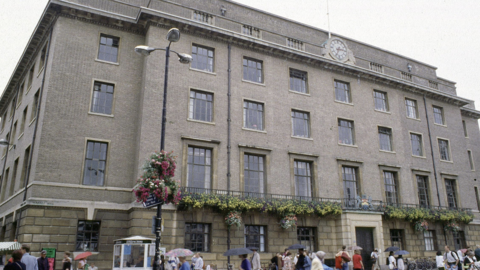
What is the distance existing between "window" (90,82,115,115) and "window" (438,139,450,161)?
2805cm

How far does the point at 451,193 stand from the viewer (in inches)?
1383

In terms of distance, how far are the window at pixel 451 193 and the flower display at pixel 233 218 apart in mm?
21122

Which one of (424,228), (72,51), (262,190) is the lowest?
(424,228)

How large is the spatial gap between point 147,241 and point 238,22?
1695 cm

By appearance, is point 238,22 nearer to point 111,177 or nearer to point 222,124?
point 222,124

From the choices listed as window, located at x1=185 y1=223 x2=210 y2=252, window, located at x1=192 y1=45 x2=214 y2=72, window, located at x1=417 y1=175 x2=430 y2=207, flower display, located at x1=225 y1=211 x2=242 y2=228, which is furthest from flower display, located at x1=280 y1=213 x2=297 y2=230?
window, located at x1=417 y1=175 x2=430 y2=207

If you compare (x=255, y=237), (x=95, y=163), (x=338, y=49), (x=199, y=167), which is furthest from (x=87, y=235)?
(x=338, y=49)

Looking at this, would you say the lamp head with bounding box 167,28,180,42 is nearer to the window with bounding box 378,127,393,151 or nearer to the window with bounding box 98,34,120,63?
the window with bounding box 98,34,120,63

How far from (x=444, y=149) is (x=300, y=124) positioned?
15.9 metres

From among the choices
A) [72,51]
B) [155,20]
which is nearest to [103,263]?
[72,51]

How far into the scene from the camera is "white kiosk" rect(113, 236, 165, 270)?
692 inches

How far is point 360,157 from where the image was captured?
30.3 metres

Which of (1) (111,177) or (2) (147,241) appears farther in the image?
(1) (111,177)

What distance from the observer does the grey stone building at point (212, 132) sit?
22.3 meters
